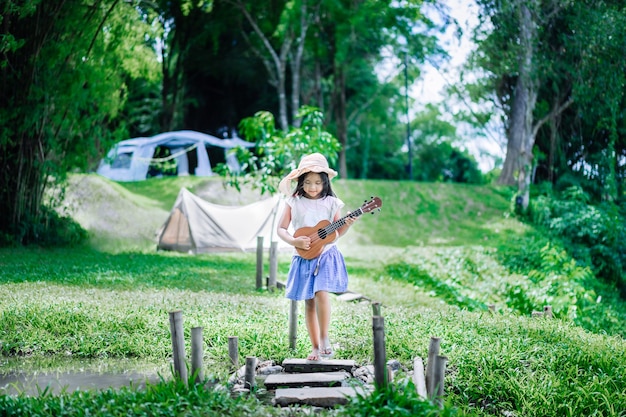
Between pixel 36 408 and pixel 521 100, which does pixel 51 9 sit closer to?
pixel 36 408

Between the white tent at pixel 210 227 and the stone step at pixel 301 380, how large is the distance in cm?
1048

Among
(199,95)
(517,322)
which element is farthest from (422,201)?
(517,322)

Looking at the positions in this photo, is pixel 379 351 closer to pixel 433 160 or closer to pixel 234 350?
pixel 234 350

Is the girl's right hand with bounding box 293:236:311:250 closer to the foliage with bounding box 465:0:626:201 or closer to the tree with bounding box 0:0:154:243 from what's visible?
the tree with bounding box 0:0:154:243

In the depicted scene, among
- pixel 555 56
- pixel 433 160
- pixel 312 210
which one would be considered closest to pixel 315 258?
pixel 312 210

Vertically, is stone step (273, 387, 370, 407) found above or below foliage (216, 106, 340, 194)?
below

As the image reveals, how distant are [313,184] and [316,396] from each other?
5.62 feet

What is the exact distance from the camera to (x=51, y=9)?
12.3 meters

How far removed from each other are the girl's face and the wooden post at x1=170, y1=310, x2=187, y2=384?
1550 millimetres

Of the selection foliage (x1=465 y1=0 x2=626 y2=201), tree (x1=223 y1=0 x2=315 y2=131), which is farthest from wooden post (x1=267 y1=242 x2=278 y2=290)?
foliage (x1=465 y1=0 x2=626 y2=201)

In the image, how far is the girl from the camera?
5.01 metres

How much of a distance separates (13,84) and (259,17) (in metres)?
13.2

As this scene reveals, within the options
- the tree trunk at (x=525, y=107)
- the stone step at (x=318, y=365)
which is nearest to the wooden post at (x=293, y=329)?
the stone step at (x=318, y=365)

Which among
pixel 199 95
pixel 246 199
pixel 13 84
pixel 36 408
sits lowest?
pixel 36 408
